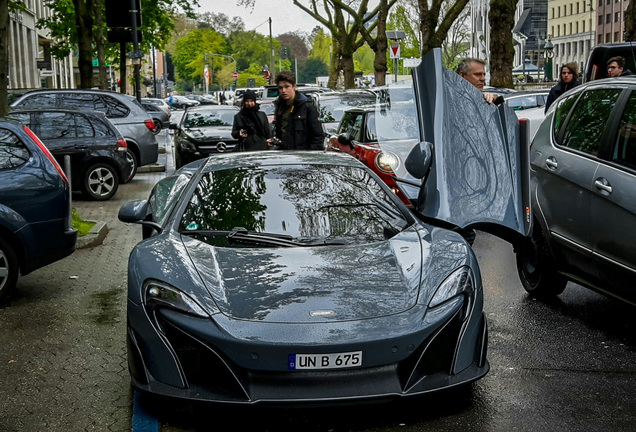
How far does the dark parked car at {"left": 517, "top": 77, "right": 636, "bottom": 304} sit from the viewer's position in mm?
6652

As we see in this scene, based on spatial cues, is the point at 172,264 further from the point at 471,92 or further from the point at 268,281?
the point at 471,92

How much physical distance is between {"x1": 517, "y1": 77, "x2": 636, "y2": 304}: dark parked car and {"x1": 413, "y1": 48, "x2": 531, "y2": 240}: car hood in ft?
2.01

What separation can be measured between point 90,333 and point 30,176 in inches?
72.5

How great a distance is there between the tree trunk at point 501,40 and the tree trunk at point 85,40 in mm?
11656

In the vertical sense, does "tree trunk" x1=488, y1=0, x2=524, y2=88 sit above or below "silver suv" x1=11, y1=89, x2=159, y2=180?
above

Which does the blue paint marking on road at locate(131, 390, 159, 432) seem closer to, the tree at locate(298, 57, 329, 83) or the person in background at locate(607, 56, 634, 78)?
the person in background at locate(607, 56, 634, 78)

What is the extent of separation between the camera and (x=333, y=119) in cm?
1959

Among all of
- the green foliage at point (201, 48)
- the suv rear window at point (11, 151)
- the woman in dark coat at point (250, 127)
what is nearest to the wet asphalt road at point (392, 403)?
the suv rear window at point (11, 151)

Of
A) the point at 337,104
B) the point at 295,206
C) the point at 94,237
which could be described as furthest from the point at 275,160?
A: the point at 337,104

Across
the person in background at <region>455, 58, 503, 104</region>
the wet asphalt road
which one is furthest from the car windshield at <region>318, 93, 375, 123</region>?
the wet asphalt road

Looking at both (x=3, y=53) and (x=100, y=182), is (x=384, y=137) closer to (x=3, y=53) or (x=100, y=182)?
(x=3, y=53)

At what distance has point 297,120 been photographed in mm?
10977

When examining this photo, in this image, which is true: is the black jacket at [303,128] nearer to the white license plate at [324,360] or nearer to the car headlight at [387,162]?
the car headlight at [387,162]

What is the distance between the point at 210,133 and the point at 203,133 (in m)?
0.15
